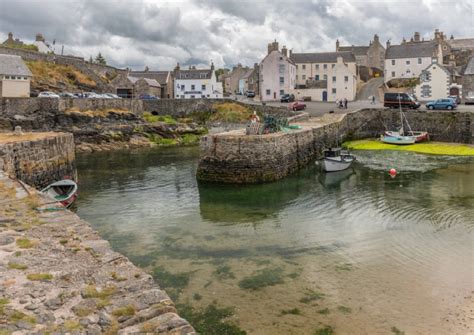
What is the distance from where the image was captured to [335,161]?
95.6ft

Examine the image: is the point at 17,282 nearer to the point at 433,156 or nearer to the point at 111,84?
the point at 433,156

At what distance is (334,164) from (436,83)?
35.5 meters

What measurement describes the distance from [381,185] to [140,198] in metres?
13.1

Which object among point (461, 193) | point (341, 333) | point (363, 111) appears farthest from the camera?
point (363, 111)

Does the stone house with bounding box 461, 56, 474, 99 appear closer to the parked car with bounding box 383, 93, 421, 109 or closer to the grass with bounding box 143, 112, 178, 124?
the parked car with bounding box 383, 93, 421, 109

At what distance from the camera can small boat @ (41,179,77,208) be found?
18734mm

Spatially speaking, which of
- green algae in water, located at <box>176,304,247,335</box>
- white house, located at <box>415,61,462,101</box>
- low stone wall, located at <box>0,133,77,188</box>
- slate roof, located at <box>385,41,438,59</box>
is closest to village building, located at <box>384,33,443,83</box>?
slate roof, located at <box>385,41,438,59</box>

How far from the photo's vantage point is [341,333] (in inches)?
356

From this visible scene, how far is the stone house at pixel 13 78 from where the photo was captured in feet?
155

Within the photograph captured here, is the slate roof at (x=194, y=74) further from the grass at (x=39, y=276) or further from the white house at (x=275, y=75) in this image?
the grass at (x=39, y=276)

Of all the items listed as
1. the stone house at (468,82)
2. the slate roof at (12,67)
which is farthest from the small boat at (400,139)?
the slate roof at (12,67)

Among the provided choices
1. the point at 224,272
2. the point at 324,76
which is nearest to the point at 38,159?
the point at 224,272

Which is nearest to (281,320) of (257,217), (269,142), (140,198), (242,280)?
(242,280)

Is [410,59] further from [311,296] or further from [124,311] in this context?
[124,311]
